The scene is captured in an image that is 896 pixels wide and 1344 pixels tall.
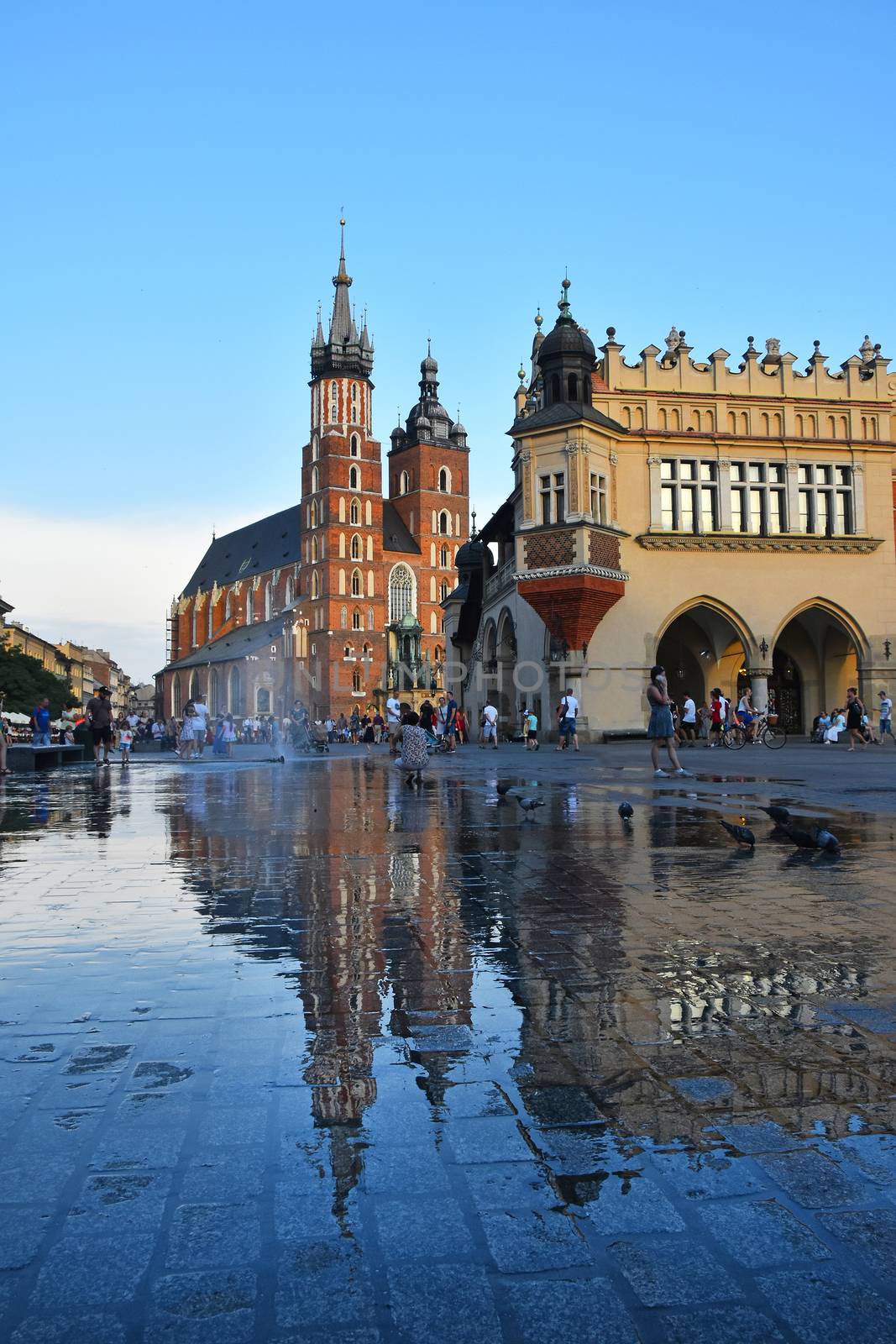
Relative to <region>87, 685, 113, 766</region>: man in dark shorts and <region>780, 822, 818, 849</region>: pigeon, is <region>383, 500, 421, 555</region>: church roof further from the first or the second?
<region>780, 822, 818, 849</region>: pigeon

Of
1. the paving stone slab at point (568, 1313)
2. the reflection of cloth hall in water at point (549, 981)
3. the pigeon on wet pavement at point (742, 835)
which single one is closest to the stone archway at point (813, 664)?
the pigeon on wet pavement at point (742, 835)

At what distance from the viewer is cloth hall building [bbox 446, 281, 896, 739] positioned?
35406 millimetres

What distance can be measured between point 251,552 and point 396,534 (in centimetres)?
2837

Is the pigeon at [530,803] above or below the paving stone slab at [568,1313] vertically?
above

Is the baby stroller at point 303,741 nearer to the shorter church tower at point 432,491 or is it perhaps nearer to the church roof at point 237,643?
the church roof at point 237,643

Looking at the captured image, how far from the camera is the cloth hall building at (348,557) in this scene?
332ft

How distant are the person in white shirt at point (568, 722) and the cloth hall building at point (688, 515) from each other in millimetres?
2682

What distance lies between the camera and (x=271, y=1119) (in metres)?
2.94

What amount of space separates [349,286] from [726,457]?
83363mm

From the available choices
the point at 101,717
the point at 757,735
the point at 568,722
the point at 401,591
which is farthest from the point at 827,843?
the point at 401,591

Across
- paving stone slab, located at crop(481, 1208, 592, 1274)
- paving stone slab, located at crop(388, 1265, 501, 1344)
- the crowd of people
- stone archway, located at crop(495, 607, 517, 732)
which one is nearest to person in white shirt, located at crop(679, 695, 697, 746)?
the crowd of people

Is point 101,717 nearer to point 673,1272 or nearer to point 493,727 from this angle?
point 493,727

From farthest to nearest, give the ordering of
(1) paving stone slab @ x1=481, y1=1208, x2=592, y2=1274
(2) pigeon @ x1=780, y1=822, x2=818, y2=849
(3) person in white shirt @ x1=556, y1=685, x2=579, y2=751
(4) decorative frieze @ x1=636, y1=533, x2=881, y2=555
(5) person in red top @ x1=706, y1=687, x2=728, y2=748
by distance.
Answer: (4) decorative frieze @ x1=636, y1=533, x2=881, y2=555 → (5) person in red top @ x1=706, y1=687, x2=728, y2=748 → (3) person in white shirt @ x1=556, y1=685, x2=579, y2=751 → (2) pigeon @ x1=780, y1=822, x2=818, y2=849 → (1) paving stone slab @ x1=481, y1=1208, x2=592, y2=1274

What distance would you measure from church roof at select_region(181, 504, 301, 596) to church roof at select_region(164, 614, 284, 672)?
735 cm
